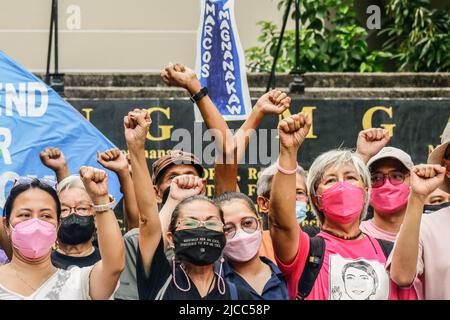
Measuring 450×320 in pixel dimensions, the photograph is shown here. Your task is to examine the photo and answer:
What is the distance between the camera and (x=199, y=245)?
5.13 metres

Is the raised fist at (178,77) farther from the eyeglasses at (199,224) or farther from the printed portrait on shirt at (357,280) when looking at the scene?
the printed portrait on shirt at (357,280)

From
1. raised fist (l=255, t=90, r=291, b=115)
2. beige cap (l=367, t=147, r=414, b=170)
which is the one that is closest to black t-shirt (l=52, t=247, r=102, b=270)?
raised fist (l=255, t=90, r=291, b=115)

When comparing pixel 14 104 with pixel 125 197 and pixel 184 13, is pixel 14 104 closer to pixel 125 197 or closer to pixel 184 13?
pixel 125 197

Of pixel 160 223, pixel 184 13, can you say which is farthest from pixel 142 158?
pixel 184 13

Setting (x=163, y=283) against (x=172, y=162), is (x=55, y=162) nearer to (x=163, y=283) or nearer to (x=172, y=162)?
(x=172, y=162)

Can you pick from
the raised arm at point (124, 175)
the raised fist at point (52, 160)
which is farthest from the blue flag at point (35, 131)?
the raised arm at point (124, 175)

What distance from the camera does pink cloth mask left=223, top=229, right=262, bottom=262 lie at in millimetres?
5387

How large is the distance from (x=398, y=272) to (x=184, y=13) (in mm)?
6175

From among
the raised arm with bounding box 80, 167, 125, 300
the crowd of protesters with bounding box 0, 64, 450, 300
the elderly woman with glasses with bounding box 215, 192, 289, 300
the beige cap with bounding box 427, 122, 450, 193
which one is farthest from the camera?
the beige cap with bounding box 427, 122, 450, 193

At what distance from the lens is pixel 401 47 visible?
11.4m

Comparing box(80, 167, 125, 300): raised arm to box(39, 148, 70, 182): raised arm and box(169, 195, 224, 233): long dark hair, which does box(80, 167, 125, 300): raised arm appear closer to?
box(169, 195, 224, 233): long dark hair

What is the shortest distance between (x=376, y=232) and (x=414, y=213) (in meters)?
1.07

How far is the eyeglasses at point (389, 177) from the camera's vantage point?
20.2 feet

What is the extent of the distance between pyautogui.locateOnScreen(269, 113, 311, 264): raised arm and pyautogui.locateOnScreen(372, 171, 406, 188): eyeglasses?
1.08 meters
